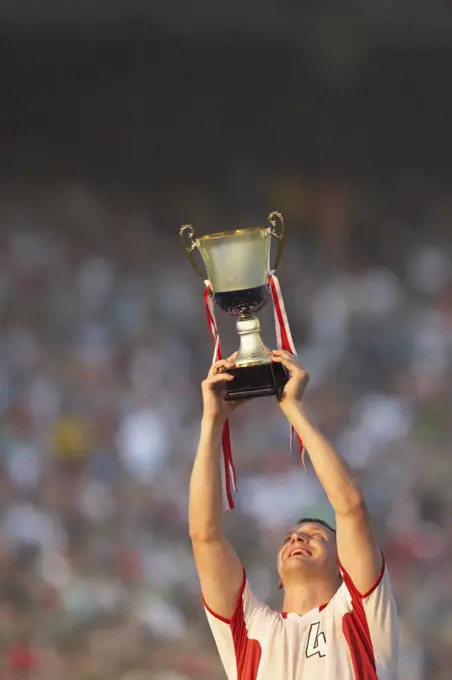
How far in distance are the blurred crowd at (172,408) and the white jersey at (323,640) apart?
2158mm

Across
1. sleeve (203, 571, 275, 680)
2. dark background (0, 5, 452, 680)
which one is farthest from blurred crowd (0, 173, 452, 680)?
sleeve (203, 571, 275, 680)

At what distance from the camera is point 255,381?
218 cm

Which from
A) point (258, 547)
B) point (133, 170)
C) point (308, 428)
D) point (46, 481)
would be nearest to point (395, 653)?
point (308, 428)

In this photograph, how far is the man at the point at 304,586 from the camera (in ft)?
6.53

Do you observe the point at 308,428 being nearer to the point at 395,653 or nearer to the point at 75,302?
the point at 395,653

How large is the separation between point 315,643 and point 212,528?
0.30 m

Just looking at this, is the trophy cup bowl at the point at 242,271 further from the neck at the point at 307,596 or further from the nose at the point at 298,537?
the neck at the point at 307,596

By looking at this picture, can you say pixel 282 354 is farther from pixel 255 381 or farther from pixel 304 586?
pixel 304 586

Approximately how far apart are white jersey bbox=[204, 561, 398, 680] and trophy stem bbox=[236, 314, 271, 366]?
47 centimetres

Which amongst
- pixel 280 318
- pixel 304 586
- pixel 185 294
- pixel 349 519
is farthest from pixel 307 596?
pixel 185 294

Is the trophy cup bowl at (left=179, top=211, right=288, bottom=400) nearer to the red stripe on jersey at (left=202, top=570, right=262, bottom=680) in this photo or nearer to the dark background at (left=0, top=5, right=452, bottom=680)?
the red stripe on jersey at (left=202, top=570, right=262, bottom=680)

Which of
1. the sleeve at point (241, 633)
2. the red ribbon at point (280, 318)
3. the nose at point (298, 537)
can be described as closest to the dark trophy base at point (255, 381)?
the red ribbon at point (280, 318)

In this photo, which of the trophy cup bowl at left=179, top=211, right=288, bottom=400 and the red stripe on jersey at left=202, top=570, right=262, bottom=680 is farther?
the trophy cup bowl at left=179, top=211, right=288, bottom=400

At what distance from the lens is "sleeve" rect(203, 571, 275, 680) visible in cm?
206
